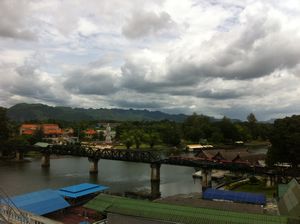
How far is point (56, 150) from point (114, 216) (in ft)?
212

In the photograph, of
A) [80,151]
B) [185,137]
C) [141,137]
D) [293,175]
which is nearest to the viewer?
[293,175]

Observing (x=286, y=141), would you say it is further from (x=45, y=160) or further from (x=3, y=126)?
(x=3, y=126)

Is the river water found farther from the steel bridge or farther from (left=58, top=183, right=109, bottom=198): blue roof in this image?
(left=58, top=183, right=109, bottom=198): blue roof

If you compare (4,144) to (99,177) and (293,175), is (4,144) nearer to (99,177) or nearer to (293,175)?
(99,177)

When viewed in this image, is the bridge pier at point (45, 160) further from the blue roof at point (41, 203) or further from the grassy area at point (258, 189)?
the grassy area at point (258, 189)

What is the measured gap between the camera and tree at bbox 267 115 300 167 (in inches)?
2160

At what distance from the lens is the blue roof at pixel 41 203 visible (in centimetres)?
3750

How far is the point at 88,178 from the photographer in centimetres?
7131

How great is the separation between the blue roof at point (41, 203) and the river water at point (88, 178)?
14191 millimetres

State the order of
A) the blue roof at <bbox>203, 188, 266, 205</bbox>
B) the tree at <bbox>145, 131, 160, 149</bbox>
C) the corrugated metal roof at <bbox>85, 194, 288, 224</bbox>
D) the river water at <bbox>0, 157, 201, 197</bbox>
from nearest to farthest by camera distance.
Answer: the corrugated metal roof at <bbox>85, 194, 288, 224</bbox>, the blue roof at <bbox>203, 188, 266, 205</bbox>, the river water at <bbox>0, 157, 201, 197</bbox>, the tree at <bbox>145, 131, 160, 149</bbox>

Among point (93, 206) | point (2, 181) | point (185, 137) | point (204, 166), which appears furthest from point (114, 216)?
point (185, 137)

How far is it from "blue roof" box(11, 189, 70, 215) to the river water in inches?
559

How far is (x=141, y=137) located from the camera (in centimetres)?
13612

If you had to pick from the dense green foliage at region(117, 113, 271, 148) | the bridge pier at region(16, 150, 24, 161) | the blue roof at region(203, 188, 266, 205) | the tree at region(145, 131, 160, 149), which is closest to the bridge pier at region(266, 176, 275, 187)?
the blue roof at region(203, 188, 266, 205)
